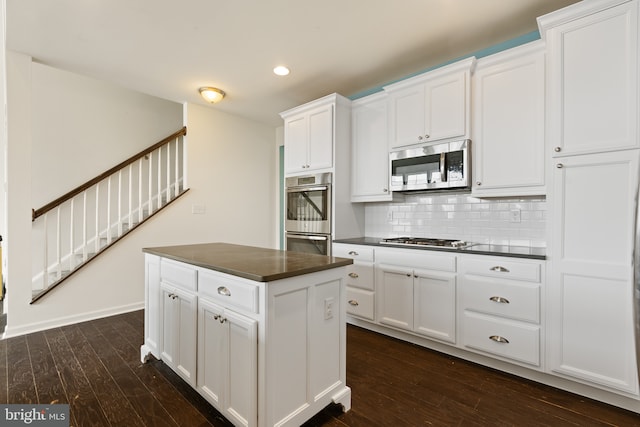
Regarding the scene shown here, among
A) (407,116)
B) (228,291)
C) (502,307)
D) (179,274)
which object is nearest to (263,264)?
(228,291)

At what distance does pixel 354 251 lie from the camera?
305cm

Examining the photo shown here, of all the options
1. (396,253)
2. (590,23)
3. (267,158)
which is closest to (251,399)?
(396,253)

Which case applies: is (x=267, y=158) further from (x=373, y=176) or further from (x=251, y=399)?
(x=251, y=399)

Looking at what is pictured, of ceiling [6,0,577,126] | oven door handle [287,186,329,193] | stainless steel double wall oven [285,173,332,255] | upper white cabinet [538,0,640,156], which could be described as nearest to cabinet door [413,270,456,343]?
stainless steel double wall oven [285,173,332,255]

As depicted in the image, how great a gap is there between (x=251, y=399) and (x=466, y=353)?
5.98 feet

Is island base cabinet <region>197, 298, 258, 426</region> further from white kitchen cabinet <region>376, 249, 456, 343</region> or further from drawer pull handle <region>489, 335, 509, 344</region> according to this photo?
drawer pull handle <region>489, 335, 509, 344</region>

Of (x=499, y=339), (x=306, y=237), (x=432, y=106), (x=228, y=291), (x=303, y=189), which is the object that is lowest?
(x=499, y=339)

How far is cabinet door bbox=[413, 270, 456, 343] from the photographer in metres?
2.40

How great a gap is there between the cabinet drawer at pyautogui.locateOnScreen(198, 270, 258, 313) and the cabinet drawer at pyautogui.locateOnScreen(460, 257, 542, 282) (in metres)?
1.72

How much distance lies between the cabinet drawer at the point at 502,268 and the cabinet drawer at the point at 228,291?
1719 millimetres

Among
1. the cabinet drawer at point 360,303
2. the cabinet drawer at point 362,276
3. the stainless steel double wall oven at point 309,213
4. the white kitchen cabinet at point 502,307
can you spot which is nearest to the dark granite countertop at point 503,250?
the white kitchen cabinet at point 502,307

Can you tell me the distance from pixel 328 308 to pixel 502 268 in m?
1.38

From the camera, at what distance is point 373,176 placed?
10.7 ft

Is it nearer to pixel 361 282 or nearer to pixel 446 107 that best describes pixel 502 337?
pixel 361 282
